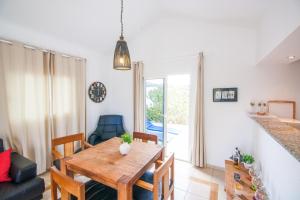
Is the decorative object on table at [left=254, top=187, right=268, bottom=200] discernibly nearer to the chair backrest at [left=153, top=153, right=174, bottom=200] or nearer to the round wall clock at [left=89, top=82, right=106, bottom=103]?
the chair backrest at [left=153, top=153, right=174, bottom=200]

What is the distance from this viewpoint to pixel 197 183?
2.54 m

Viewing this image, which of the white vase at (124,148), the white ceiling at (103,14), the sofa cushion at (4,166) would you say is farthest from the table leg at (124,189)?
the white ceiling at (103,14)

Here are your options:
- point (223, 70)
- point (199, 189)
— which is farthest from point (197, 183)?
point (223, 70)

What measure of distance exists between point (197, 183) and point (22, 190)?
258 cm

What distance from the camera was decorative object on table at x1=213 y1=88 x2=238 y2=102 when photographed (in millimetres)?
2742

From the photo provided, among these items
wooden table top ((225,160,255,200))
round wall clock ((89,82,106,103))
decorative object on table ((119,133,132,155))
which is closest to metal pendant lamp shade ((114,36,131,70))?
decorative object on table ((119,133,132,155))

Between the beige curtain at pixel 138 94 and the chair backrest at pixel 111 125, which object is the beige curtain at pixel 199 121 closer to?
the beige curtain at pixel 138 94

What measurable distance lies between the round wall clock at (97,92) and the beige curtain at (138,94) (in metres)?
1.02

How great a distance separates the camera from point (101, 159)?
1660 mm

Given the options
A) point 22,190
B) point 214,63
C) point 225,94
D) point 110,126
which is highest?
point 214,63

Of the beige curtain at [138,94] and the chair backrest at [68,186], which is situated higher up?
the beige curtain at [138,94]

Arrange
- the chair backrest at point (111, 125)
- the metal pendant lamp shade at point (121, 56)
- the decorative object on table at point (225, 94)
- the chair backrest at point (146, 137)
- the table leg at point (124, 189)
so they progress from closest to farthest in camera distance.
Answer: the table leg at point (124, 189)
the metal pendant lamp shade at point (121, 56)
the chair backrest at point (146, 137)
the decorative object on table at point (225, 94)
the chair backrest at point (111, 125)

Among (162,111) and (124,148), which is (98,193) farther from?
(162,111)

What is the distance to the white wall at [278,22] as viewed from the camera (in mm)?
1250
